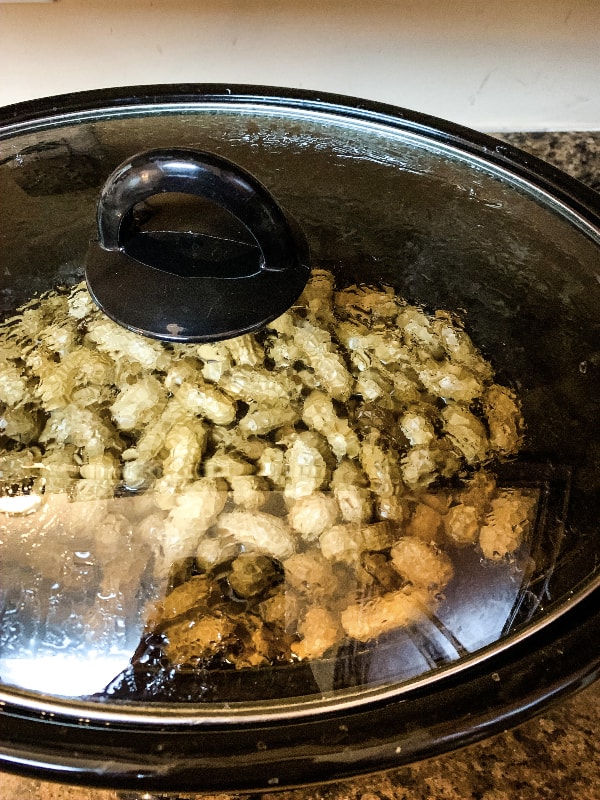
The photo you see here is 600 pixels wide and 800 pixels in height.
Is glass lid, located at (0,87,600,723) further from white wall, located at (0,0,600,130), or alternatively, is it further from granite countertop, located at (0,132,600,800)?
white wall, located at (0,0,600,130)

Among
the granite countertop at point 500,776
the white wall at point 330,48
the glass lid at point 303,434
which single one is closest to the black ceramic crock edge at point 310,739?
the glass lid at point 303,434

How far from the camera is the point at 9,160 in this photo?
0.72m

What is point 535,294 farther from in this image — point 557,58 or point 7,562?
point 557,58

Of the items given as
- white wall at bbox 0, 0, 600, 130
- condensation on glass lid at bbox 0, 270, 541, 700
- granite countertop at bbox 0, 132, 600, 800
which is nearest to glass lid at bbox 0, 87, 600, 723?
condensation on glass lid at bbox 0, 270, 541, 700

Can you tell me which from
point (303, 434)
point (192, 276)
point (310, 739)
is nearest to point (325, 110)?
point (192, 276)

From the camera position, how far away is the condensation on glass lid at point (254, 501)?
0.45 metres

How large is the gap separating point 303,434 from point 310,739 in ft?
0.76

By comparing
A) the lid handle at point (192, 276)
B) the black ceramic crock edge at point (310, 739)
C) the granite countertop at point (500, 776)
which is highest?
the lid handle at point (192, 276)

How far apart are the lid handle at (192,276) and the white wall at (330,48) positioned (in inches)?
28.8

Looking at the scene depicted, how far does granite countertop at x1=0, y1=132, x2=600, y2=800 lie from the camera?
2.02 ft

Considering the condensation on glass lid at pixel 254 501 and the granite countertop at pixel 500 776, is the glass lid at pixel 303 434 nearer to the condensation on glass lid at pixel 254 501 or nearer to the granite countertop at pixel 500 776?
the condensation on glass lid at pixel 254 501

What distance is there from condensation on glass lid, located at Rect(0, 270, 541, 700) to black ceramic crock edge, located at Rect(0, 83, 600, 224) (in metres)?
0.22

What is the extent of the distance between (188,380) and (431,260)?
277 millimetres

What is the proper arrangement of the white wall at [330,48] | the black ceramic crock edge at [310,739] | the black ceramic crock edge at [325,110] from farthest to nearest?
the white wall at [330,48]
the black ceramic crock edge at [325,110]
the black ceramic crock edge at [310,739]
